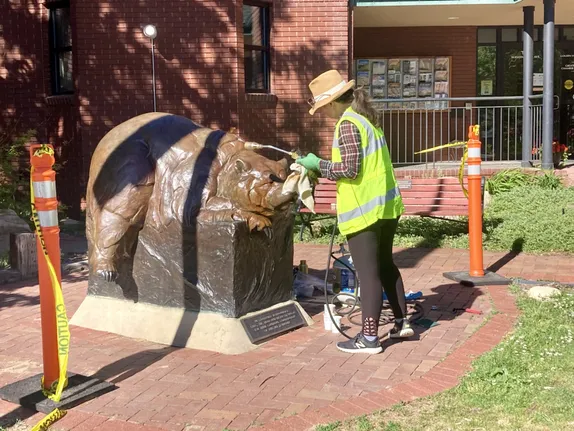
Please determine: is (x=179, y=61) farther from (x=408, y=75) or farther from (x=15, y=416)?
(x=15, y=416)

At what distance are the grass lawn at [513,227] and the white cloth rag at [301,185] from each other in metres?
4.81

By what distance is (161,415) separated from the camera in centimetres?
421

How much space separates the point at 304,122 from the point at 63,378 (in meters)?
9.32

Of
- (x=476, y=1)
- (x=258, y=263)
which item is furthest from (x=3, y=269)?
(x=476, y=1)

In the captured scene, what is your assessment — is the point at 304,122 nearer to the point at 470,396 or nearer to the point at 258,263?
the point at 258,263

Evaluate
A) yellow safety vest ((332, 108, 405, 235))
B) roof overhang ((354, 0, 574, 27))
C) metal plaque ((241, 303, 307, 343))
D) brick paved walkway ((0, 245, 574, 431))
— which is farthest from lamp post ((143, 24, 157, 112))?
yellow safety vest ((332, 108, 405, 235))

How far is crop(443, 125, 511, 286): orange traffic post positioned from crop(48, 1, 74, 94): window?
7711 mm

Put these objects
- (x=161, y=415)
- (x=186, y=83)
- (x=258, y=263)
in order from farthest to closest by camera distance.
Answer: (x=186, y=83)
(x=258, y=263)
(x=161, y=415)

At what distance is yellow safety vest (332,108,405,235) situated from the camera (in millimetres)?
4992

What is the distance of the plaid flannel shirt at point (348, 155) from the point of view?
16.2 ft

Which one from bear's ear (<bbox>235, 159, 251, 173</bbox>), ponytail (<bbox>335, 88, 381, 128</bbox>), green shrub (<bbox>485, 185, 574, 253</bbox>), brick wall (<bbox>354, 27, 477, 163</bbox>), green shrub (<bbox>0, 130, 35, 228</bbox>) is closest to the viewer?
ponytail (<bbox>335, 88, 381, 128</bbox>)

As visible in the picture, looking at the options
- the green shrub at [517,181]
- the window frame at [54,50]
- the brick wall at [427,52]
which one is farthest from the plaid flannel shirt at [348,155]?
the brick wall at [427,52]

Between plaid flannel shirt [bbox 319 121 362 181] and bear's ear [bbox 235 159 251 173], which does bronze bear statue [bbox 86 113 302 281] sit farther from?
plaid flannel shirt [bbox 319 121 362 181]

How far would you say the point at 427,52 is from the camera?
52.5ft
